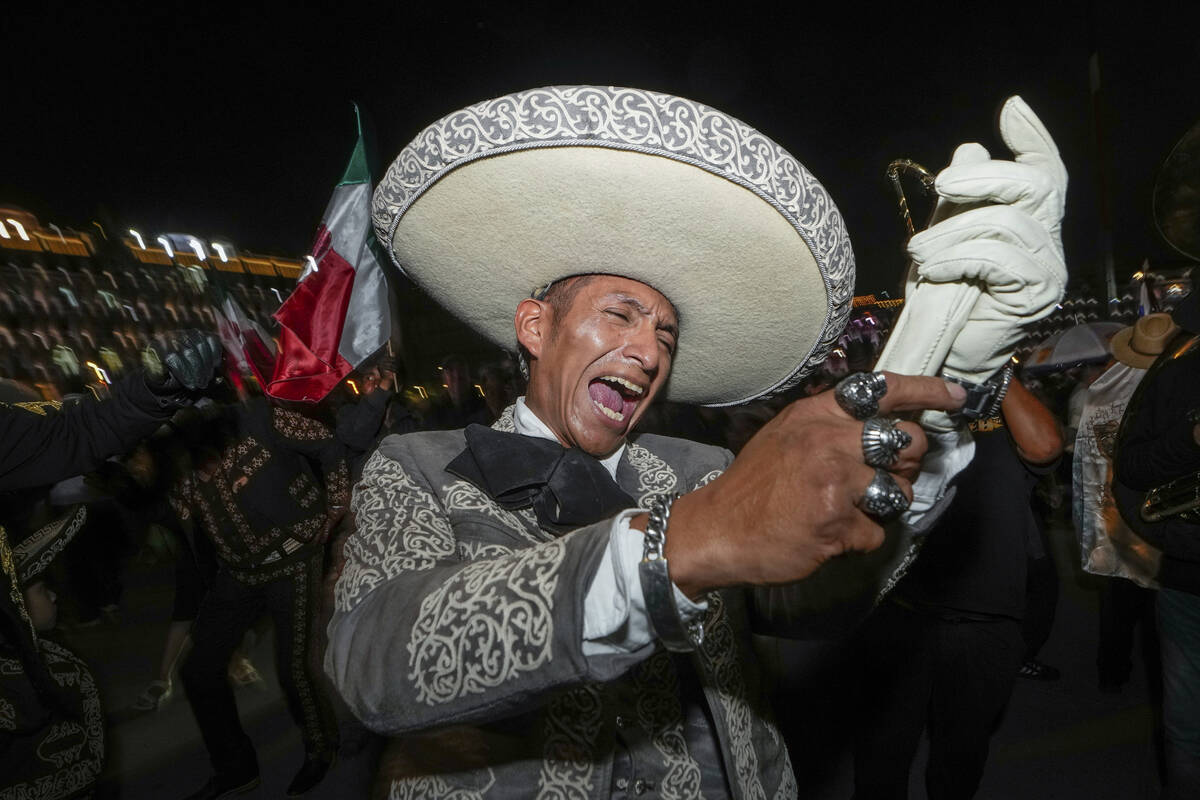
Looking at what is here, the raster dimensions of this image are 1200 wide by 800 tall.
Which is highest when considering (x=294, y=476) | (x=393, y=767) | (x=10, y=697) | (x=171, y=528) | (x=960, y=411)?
(x=960, y=411)

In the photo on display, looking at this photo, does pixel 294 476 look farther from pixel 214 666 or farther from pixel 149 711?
pixel 149 711

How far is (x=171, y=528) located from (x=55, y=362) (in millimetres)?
20889

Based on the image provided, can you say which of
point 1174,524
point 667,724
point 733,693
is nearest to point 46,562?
point 667,724

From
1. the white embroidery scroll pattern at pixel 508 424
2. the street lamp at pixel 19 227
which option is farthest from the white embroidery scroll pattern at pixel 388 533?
the street lamp at pixel 19 227

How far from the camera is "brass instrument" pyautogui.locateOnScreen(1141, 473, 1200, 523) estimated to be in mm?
2502

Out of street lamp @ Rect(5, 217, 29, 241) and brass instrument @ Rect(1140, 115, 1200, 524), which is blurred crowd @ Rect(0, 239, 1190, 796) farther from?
street lamp @ Rect(5, 217, 29, 241)

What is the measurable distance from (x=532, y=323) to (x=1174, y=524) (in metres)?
2.66

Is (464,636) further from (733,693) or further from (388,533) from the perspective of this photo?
(733,693)

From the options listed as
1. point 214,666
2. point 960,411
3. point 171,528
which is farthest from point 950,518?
point 171,528

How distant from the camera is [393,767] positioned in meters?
1.52

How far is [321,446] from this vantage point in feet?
13.3

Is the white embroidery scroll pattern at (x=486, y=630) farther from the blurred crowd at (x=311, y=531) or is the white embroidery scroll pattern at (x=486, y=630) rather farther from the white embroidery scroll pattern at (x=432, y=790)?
the blurred crowd at (x=311, y=531)

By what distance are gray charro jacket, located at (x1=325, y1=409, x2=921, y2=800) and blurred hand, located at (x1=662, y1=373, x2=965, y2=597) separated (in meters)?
0.14

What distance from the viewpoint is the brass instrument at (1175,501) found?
8.21 ft
